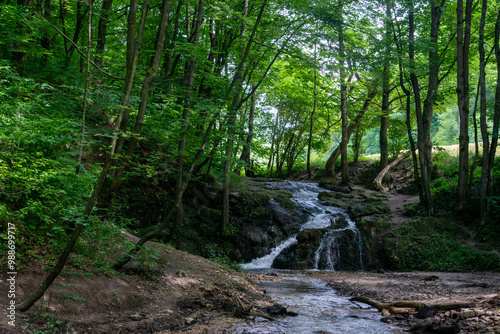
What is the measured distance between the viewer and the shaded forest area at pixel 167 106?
4.19 meters

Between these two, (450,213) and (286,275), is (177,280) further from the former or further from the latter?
(450,213)

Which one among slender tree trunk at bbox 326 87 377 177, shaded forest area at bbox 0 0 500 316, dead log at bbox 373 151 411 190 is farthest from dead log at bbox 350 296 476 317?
slender tree trunk at bbox 326 87 377 177

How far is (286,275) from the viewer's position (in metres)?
10.2

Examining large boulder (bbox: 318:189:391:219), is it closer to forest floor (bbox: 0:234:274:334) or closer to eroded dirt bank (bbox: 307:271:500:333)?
eroded dirt bank (bbox: 307:271:500:333)

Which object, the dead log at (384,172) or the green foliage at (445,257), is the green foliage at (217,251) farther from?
the dead log at (384,172)

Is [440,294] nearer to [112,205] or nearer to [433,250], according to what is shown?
[433,250]

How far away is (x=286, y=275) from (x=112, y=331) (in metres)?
7.25

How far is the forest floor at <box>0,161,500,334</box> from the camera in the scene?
3.60 metres

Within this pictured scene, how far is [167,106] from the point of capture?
693 centimetres

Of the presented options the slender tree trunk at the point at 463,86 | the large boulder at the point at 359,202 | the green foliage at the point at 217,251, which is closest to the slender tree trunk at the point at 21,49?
the green foliage at the point at 217,251

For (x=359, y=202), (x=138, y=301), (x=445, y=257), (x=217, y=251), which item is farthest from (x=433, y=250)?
(x=138, y=301)

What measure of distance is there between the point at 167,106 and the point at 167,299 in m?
3.94

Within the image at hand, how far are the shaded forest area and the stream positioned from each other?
2090 mm

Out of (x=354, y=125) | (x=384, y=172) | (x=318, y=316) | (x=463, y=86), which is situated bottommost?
(x=318, y=316)
